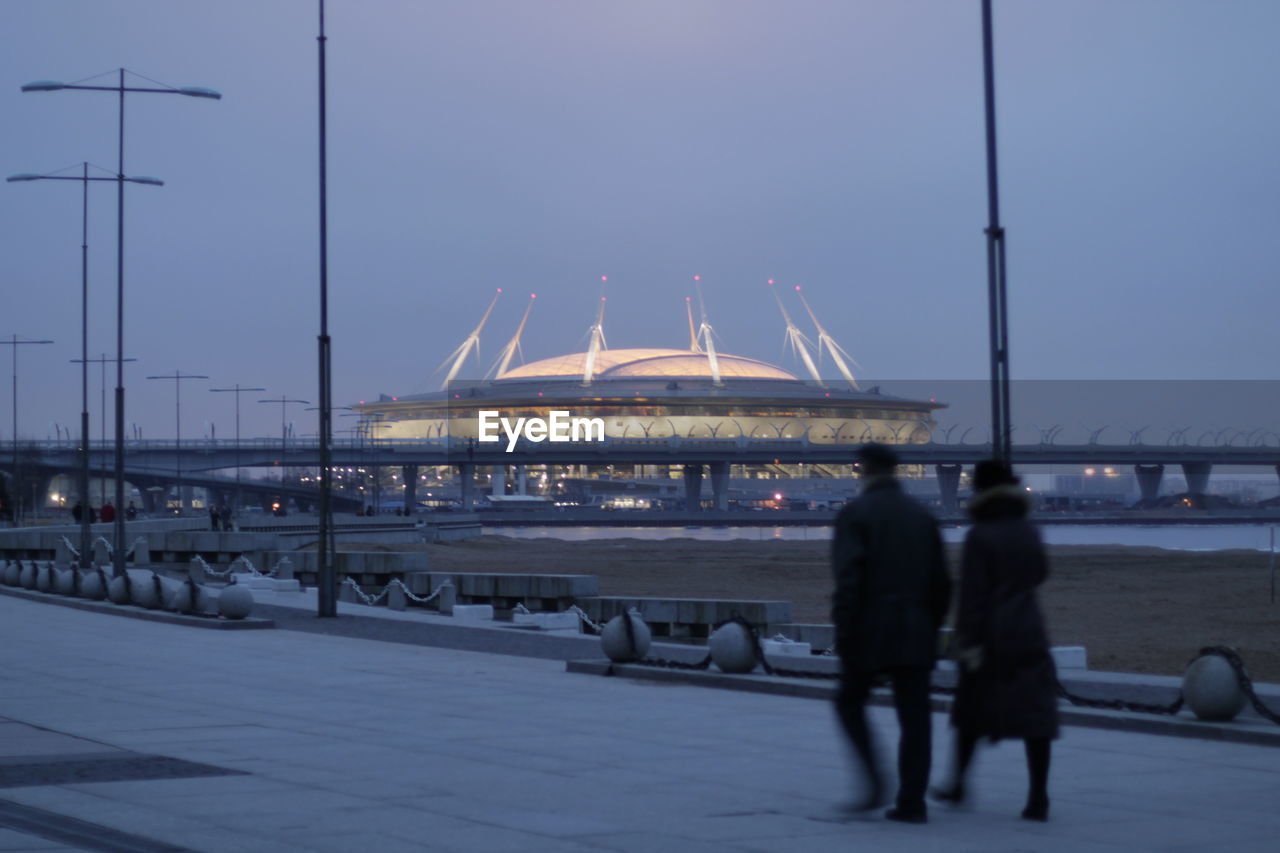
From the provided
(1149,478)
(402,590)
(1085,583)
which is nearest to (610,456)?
(1149,478)

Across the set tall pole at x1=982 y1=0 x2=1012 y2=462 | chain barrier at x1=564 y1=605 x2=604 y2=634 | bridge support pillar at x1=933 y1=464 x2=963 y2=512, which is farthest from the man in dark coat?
bridge support pillar at x1=933 y1=464 x2=963 y2=512

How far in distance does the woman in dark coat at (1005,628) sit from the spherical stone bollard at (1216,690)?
12.6ft

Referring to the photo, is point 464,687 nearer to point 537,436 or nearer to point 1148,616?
point 1148,616

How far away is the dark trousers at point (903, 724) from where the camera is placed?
26.6 ft

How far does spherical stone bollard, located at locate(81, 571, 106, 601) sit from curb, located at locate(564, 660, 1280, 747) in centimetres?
1540

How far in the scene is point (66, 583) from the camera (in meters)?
31.4

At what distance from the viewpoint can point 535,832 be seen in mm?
8164

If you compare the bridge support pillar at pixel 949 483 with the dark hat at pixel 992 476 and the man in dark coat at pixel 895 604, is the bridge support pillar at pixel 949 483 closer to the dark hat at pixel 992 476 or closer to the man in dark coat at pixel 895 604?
the dark hat at pixel 992 476

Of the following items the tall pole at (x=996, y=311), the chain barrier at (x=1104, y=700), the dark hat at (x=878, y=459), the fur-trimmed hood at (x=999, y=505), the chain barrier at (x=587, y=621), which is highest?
the tall pole at (x=996, y=311)

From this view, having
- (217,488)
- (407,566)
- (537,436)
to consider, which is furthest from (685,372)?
(407,566)

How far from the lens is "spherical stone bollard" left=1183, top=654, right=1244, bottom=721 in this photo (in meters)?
11.4

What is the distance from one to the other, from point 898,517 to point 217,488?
133403 millimetres

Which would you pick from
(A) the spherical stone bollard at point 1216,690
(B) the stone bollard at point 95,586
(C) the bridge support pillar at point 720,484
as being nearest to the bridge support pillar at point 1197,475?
(C) the bridge support pillar at point 720,484

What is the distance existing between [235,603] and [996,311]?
13.5 meters
